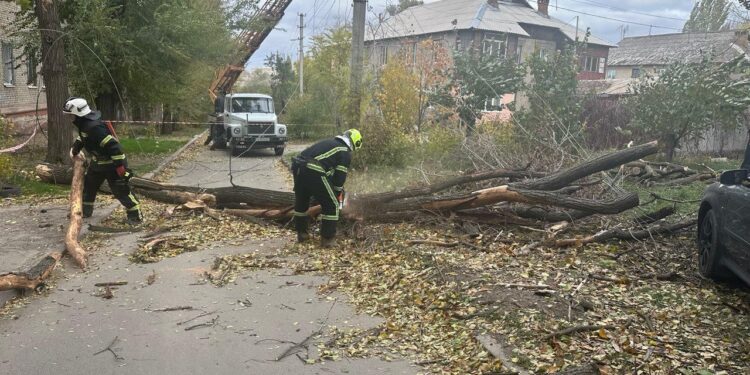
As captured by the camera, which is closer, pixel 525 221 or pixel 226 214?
pixel 525 221

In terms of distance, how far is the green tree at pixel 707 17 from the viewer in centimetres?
6219

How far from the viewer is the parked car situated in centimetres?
514

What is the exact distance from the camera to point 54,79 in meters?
13.1

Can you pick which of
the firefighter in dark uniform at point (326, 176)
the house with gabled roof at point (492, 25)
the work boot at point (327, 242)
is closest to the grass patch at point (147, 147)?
the firefighter in dark uniform at point (326, 176)

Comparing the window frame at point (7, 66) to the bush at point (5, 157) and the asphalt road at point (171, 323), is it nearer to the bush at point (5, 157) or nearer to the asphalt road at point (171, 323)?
the bush at point (5, 157)

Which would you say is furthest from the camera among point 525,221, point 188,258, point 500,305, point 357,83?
point 357,83

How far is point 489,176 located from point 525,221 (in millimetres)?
1231

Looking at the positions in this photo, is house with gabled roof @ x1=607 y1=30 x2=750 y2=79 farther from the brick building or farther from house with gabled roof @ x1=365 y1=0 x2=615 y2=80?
the brick building

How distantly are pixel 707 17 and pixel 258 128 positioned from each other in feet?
198

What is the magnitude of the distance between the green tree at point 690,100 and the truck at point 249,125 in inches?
469

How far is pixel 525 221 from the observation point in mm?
7980

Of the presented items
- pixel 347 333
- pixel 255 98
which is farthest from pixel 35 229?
pixel 255 98

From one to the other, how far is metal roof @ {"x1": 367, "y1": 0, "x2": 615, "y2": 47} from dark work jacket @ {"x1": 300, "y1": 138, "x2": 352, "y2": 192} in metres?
26.6

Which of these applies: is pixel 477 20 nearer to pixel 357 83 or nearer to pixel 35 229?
pixel 357 83
